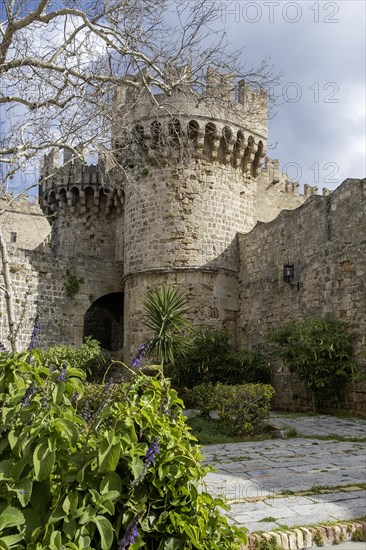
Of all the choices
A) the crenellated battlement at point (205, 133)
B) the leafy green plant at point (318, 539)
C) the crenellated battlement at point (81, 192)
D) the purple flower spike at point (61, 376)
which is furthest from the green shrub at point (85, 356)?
the purple flower spike at point (61, 376)

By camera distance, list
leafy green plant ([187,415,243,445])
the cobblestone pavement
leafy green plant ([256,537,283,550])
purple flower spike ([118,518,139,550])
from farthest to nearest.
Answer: leafy green plant ([187,415,243,445]), the cobblestone pavement, leafy green plant ([256,537,283,550]), purple flower spike ([118,518,139,550])

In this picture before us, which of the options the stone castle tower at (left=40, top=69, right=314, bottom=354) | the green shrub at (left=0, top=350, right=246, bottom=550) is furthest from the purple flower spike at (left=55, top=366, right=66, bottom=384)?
the stone castle tower at (left=40, top=69, right=314, bottom=354)

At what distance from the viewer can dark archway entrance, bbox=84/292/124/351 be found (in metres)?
20.5

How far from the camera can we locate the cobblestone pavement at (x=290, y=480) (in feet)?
15.1

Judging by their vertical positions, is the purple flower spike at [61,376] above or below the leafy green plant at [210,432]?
above

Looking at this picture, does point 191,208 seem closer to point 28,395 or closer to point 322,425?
point 322,425

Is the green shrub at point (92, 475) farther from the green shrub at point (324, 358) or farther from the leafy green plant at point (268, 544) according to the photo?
the green shrub at point (324, 358)

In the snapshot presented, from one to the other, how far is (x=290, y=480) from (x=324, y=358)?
20.7ft

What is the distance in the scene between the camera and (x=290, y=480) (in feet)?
19.2

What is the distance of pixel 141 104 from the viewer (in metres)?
16.5

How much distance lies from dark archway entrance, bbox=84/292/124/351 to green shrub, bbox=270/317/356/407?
922 cm

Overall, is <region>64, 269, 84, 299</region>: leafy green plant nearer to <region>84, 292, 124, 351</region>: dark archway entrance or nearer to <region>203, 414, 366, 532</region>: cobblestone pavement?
<region>84, 292, 124, 351</region>: dark archway entrance

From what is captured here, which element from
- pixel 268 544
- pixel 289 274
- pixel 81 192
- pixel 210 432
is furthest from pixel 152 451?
pixel 81 192

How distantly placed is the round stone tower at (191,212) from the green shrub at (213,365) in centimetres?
163
